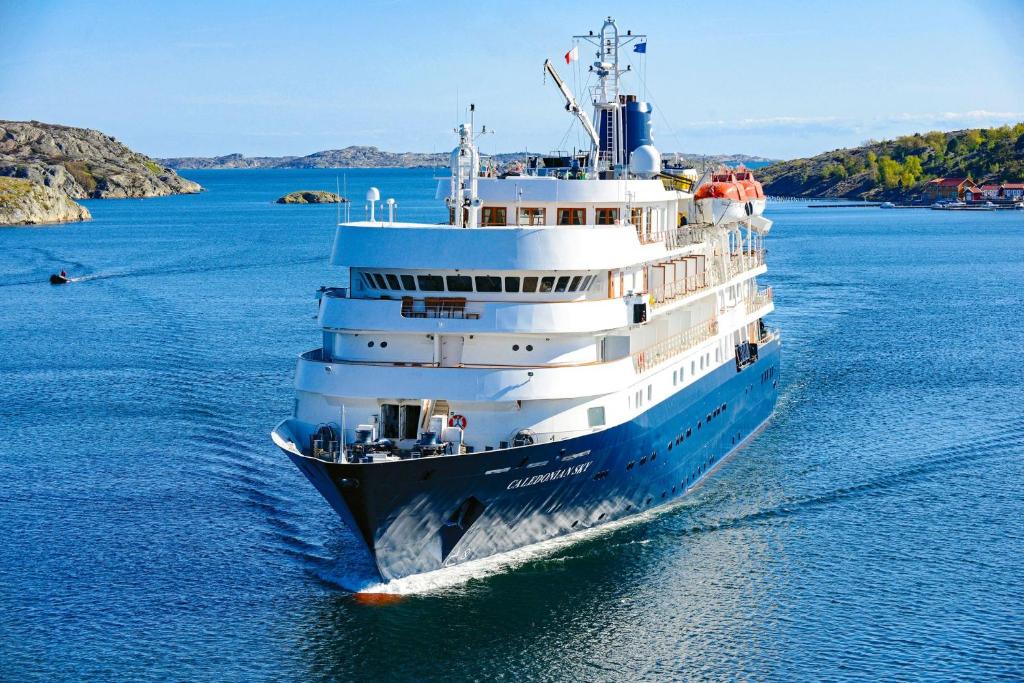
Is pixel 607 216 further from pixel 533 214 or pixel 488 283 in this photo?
pixel 488 283

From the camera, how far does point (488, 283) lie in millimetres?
30516

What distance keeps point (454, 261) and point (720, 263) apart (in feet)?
52.1

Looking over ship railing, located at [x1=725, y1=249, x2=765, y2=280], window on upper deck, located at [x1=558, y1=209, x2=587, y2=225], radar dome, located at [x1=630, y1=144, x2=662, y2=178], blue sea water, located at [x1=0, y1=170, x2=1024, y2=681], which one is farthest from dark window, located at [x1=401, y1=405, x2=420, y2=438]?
ship railing, located at [x1=725, y1=249, x2=765, y2=280]

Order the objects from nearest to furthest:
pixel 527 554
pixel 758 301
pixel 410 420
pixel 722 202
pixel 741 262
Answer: pixel 410 420 → pixel 527 554 → pixel 722 202 → pixel 741 262 → pixel 758 301

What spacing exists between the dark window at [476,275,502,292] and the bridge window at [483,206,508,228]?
4.89 metres

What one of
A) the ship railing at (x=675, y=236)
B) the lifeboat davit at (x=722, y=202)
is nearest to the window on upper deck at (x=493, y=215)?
the ship railing at (x=675, y=236)

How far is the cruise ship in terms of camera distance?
28.8 metres

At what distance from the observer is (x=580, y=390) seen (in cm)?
3011

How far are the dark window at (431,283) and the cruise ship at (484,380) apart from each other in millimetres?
37

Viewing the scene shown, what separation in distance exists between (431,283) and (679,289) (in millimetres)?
10550

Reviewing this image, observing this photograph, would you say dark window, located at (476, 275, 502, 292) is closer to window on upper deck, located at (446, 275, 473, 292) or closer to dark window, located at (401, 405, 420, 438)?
window on upper deck, located at (446, 275, 473, 292)

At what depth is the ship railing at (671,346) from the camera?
33812 millimetres

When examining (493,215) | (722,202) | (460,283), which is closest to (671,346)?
(493,215)

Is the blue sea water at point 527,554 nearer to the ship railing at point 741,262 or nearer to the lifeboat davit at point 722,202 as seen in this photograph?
the ship railing at point 741,262
